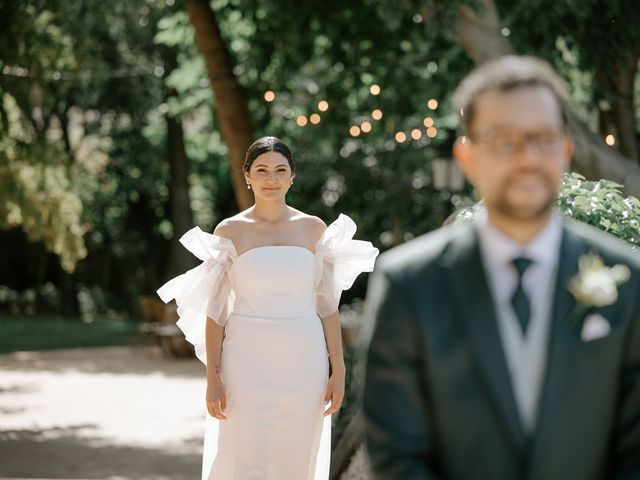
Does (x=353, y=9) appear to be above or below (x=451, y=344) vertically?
above

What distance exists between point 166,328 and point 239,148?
8741 millimetres

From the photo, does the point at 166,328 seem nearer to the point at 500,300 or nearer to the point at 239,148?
the point at 239,148

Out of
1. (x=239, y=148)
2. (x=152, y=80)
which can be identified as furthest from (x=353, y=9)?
(x=152, y=80)

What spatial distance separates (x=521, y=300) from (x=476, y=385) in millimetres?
203

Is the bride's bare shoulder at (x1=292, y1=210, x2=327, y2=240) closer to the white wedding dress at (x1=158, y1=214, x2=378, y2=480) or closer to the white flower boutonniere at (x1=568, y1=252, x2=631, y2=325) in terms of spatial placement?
the white wedding dress at (x1=158, y1=214, x2=378, y2=480)

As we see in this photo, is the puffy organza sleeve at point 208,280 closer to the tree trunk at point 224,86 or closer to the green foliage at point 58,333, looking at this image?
the tree trunk at point 224,86

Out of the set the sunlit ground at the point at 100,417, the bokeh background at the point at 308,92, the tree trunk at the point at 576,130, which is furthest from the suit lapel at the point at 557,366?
the tree trunk at the point at 576,130

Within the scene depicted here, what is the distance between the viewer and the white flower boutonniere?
2.55 metres

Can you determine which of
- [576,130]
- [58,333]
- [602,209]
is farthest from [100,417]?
[58,333]

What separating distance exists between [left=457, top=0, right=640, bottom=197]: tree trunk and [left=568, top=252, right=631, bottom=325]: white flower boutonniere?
10.2 meters

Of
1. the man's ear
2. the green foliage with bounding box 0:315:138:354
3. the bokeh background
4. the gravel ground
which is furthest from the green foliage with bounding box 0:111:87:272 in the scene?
the man's ear

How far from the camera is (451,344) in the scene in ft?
8.50

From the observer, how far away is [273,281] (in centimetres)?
670

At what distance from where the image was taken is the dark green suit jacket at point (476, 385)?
8.43 ft
